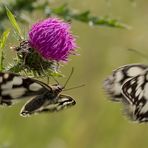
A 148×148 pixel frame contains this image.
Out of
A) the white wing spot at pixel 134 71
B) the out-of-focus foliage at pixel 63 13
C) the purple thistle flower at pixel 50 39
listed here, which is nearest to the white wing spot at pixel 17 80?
the purple thistle flower at pixel 50 39

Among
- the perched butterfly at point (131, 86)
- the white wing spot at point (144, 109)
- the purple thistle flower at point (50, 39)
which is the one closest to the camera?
the purple thistle flower at point (50, 39)

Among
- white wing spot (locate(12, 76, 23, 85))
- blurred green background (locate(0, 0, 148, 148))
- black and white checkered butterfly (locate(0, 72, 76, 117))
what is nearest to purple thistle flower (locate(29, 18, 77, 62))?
black and white checkered butterfly (locate(0, 72, 76, 117))

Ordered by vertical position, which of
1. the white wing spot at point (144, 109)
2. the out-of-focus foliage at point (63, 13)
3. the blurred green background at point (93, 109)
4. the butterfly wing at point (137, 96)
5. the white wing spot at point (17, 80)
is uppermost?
the white wing spot at point (17, 80)

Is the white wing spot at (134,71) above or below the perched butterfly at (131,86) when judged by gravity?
above

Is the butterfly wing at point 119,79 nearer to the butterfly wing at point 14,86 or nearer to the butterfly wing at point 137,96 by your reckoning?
the butterfly wing at point 137,96

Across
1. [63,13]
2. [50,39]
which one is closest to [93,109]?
[63,13]

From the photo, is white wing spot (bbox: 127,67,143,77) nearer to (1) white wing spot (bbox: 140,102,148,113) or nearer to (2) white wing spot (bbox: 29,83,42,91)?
(1) white wing spot (bbox: 140,102,148,113)
